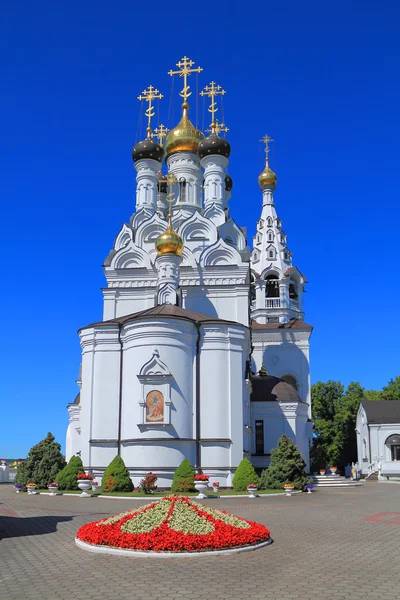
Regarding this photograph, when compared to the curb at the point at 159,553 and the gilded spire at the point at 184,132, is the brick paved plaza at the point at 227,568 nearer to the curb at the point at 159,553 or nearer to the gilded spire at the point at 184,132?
the curb at the point at 159,553

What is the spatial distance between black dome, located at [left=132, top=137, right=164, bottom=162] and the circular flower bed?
27506 millimetres

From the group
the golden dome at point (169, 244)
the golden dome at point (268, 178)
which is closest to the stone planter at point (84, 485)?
the golden dome at point (169, 244)

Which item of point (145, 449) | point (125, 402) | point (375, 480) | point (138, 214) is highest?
point (138, 214)

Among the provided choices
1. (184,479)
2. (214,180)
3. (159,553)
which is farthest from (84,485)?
(214,180)

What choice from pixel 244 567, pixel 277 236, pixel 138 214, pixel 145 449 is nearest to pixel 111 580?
pixel 244 567

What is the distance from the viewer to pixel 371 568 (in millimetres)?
7738

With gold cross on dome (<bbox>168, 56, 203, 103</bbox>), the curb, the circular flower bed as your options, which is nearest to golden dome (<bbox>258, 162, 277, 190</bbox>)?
gold cross on dome (<bbox>168, 56, 203, 103</bbox>)

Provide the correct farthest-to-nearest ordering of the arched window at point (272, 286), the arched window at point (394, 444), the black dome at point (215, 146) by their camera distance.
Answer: the arched window at point (272, 286), the arched window at point (394, 444), the black dome at point (215, 146)

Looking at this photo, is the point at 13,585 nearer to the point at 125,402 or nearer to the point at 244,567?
the point at 244,567

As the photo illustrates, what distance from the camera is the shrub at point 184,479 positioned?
2020 cm

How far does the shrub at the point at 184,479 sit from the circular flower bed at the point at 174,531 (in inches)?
419

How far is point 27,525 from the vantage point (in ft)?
40.8

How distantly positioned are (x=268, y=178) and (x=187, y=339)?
27.1m

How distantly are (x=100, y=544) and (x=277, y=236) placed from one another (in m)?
38.1
